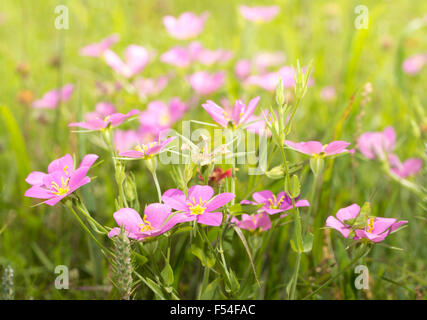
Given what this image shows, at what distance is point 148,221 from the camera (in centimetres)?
64

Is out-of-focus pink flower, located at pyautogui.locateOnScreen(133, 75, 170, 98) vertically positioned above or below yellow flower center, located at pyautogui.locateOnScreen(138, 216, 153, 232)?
above

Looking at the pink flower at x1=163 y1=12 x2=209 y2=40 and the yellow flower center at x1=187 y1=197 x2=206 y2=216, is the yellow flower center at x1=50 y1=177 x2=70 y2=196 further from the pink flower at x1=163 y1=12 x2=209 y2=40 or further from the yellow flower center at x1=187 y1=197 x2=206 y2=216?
A: the pink flower at x1=163 y1=12 x2=209 y2=40

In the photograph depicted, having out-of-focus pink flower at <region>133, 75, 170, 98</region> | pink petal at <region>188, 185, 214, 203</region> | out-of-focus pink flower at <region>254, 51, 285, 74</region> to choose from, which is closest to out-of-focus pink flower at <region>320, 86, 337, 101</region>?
out-of-focus pink flower at <region>254, 51, 285, 74</region>

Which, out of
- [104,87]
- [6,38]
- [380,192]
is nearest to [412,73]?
[380,192]

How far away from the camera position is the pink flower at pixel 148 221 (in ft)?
1.96

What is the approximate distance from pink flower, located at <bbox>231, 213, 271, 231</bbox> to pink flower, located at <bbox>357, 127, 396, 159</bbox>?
39cm

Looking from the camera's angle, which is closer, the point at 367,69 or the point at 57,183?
the point at 57,183

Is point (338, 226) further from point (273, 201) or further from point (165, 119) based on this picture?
point (165, 119)

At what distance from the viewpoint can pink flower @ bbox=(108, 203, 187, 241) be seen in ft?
1.96

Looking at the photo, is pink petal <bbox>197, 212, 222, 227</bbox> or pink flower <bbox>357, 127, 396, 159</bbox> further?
pink flower <bbox>357, 127, 396, 159</bbox>

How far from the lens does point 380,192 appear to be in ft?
4.17
